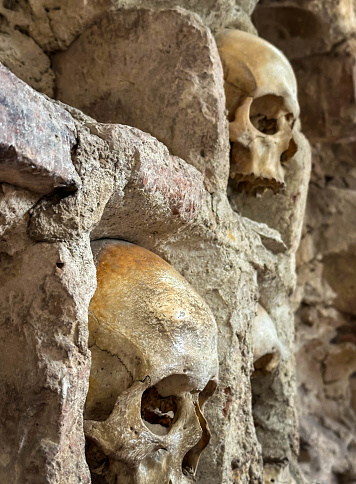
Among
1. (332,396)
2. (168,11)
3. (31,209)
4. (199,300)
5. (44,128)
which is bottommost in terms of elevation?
(332,396)

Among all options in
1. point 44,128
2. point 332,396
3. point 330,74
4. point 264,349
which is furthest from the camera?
point 332,396

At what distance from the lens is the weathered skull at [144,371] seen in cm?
90

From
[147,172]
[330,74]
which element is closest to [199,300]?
[147,172]

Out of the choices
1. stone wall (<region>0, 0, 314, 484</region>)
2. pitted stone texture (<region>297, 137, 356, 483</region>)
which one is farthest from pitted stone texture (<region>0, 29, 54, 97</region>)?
pitted stone texture (<region>297, 137, 356, 483</region>)

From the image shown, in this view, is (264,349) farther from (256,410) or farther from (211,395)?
(211,395)

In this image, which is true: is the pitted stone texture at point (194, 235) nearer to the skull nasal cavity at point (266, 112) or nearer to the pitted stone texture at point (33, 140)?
the pitted stone texture at point (33, 140)

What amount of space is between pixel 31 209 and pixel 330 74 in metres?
1.59

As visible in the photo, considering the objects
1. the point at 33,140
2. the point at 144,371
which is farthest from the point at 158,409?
Result: the point at 33,140

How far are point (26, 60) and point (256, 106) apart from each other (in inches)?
22.8

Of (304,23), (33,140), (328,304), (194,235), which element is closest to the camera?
(33,140)

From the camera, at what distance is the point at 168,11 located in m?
1.26

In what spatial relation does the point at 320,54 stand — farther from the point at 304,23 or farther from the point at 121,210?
the point at 121,210

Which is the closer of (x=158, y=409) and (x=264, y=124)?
(x=158, y=409)

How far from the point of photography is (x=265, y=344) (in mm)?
1481
